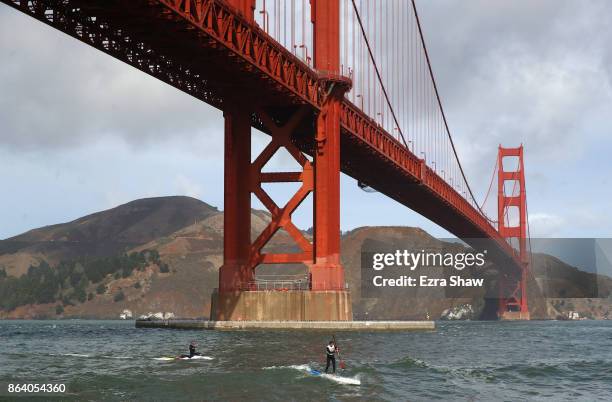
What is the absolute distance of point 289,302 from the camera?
186 feet

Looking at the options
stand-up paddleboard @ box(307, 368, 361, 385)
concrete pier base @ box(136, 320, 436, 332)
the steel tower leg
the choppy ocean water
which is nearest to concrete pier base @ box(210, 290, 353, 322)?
concrete pier base @ box(136, 320, 436, 332)

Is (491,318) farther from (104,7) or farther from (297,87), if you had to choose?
(104,7)

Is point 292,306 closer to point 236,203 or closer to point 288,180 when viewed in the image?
point 236,203

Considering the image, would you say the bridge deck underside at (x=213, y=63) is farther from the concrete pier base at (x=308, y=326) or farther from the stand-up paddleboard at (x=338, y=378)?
the stand-up paddleboard at (x=338, y=378)

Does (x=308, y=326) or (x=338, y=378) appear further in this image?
(x=308, y=326)


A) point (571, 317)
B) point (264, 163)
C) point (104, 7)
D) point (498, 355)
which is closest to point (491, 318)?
point (571, 317)

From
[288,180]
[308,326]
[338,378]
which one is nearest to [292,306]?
[308,326]

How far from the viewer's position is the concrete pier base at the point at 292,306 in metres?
56.2

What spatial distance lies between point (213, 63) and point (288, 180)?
12.8 meters

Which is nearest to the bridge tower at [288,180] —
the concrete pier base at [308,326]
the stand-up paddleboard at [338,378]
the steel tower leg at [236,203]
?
the steel tower leg at [236,203]

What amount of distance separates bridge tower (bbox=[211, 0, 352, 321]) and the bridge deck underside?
5.08ft

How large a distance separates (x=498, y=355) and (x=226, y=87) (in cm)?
2314

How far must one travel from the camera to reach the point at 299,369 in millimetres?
33062

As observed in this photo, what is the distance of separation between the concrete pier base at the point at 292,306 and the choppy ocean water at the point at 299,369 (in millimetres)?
4108
